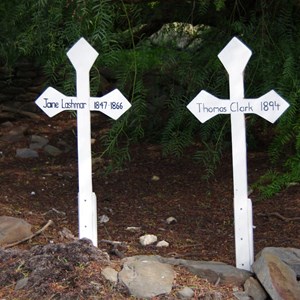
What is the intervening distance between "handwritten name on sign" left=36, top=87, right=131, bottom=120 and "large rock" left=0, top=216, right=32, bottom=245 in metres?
0.91

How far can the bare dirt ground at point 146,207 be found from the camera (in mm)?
4398

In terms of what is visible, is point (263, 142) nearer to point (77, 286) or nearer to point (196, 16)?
point (196, 16)

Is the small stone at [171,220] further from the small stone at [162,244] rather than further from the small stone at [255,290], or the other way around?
the small stone at [255,290]

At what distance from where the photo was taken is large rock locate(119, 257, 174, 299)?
13.7ft

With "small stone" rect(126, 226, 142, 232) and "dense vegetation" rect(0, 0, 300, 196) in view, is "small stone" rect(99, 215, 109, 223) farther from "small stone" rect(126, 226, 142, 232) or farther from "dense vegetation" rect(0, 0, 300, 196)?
"dense vegetation" rect(0, 0, 300, 196)

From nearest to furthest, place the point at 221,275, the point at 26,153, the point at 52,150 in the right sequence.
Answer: the point at 221,275 < the point at 26,153 < the point at 52,150

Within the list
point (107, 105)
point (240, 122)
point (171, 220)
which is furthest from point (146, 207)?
point (240, 122)

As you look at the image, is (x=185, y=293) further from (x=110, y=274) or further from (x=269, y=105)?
(x=269, y=105)

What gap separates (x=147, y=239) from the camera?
17.4 feet

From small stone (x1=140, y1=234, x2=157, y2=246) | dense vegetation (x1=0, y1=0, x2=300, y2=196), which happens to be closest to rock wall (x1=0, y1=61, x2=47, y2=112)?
dense vegetation (x1=0, y1=0, x2=300, y2=196)

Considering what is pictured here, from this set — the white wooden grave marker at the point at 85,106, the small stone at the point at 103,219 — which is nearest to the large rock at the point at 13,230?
the white wooden grave marker at the point at 85,106

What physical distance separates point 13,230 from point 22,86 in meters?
6.18

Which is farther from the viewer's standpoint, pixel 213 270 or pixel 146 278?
pixel 213 270

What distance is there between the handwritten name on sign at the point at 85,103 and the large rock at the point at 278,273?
4.09 ft
